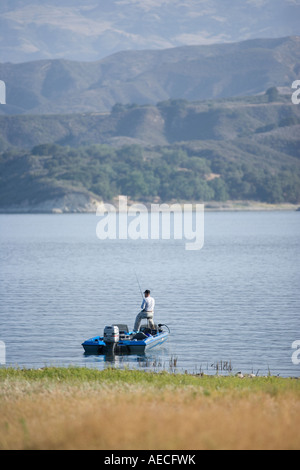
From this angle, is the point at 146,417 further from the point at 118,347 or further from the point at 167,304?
the point at 167,304

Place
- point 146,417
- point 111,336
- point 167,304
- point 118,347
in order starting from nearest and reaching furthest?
1. point 146,417
2. point 111,336
3. point 118,347
4. point 167,304

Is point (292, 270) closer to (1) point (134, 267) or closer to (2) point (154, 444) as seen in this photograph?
(1) point (134, 267)

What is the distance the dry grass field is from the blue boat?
34.1ft

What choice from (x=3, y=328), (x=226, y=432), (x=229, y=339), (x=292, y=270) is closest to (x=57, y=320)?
(x=3, y=328)

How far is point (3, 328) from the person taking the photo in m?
34.0

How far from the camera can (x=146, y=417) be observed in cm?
1159

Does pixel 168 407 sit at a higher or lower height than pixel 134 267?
lower

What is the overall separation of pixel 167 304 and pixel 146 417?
1197 inches

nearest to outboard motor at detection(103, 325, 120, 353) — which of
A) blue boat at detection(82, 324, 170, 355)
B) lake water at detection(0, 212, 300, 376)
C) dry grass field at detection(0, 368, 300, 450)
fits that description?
blue boat at detection(82, 324, 170, 355)

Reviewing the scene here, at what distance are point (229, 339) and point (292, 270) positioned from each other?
33322mm

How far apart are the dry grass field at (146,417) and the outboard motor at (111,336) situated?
403 inches

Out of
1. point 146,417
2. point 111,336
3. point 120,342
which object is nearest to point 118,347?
point 120,342

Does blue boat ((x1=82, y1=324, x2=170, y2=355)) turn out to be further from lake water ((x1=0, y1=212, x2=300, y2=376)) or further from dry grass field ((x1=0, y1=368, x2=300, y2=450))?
dry grass field ((x1=0, y1=368, x2=300, y2=450))

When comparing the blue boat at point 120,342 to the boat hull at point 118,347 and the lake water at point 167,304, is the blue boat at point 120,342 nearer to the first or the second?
the boat hull at point 118,347
